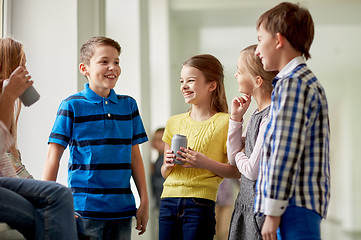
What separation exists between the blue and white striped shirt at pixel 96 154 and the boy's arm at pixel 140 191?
0.11 feet

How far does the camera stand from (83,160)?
153cm

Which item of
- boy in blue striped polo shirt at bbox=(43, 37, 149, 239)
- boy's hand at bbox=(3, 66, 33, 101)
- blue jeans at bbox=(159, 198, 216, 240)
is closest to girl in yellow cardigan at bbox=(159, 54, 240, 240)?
blue jeans at bbox=(159, 198, 216, 240)

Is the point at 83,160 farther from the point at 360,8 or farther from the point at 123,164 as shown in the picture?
the point at 360,8

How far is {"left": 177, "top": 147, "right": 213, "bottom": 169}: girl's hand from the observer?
1516mm

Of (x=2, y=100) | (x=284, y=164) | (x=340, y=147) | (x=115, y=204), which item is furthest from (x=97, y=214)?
(x=340, y=147)

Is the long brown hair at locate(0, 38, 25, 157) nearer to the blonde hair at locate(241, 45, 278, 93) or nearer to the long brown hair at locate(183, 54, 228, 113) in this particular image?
the long brown hair at locate(183, 54, 228, 113)

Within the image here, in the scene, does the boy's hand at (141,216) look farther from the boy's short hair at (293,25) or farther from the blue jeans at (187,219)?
the boy's short hair at (293,25)

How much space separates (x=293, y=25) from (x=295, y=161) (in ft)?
1.22

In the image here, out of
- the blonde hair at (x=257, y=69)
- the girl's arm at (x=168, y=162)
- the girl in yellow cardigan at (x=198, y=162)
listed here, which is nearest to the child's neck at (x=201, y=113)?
the girl in yellow cardigan at (x=198, y=162)

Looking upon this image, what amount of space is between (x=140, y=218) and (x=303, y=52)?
0.78 meters

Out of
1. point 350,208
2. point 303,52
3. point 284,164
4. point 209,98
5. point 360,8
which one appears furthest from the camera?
point 350,208

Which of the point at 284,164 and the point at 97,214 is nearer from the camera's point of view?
the point at 284,164

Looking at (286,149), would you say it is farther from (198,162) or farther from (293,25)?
(198,162)

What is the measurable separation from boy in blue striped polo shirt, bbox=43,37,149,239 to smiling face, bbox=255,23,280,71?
0.56 m
